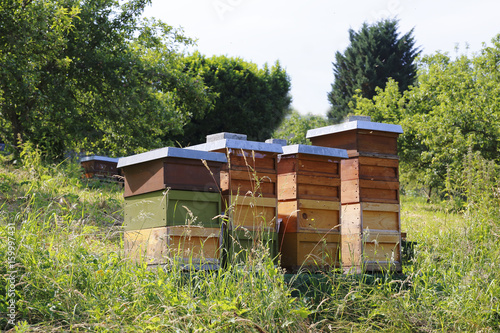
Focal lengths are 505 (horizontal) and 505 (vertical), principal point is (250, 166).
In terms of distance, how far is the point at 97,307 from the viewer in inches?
124

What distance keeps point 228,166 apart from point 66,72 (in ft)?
27.3

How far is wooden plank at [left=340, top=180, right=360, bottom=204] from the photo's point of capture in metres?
5.70

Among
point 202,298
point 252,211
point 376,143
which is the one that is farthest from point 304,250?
point 202,298

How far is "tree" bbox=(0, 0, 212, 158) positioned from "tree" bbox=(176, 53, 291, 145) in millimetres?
7160

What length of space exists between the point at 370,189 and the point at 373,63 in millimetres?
26582

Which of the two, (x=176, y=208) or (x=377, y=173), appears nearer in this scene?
(x=176, y=208)

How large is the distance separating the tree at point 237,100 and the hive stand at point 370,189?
15010 mm

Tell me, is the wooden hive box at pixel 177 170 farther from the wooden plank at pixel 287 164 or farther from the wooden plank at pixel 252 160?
the wooden plank at pixel 287 164

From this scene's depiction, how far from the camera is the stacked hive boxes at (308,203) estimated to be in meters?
5.24

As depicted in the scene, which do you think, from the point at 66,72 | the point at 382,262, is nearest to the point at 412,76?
the point at 66,72

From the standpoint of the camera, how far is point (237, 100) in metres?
21.4

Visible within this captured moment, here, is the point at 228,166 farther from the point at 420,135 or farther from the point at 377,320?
the point at 420,135

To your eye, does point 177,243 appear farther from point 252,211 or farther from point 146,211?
point 252,211

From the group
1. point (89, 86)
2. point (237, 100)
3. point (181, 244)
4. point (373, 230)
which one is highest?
point (237, 100)
